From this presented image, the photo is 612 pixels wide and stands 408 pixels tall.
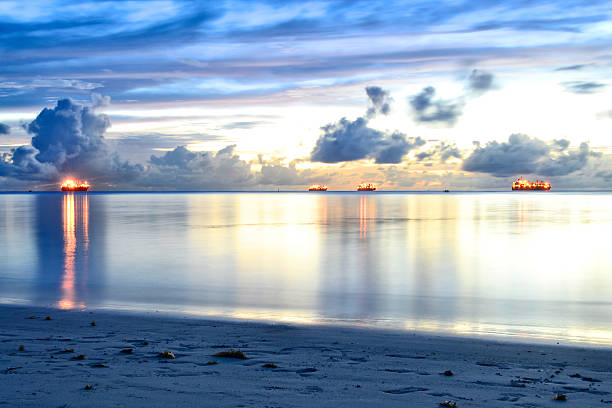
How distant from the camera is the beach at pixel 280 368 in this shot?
292 inches

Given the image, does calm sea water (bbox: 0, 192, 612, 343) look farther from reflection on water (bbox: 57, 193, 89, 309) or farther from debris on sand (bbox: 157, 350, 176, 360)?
debris on sand (bbox: 157, 350, 176, 360)

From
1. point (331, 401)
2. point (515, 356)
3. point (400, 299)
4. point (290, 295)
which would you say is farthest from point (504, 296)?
point (331, 401)

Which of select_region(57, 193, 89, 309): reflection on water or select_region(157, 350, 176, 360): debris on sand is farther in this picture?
select_region(57, 193, 89, 309): reflection on water

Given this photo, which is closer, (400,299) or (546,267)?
(400,299)

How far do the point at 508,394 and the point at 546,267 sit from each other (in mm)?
22357

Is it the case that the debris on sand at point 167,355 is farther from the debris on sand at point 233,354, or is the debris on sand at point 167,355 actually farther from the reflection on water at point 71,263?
the reflection on water at point 71,263

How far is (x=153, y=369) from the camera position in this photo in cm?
869

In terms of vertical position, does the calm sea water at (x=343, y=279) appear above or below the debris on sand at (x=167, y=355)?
below

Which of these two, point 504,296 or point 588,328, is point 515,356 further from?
point 504,296

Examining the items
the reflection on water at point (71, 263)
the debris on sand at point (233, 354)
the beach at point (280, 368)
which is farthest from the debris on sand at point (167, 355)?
the reflection on water at point (71, 263)

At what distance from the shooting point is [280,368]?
8.90 meters

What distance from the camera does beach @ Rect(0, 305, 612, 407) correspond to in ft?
24.3

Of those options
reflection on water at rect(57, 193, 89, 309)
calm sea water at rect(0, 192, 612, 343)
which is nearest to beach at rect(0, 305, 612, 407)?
calm sea water at rect(0, 192, 612, 343)

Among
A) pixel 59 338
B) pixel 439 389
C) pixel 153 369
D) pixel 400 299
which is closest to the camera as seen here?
pixel 439 389
